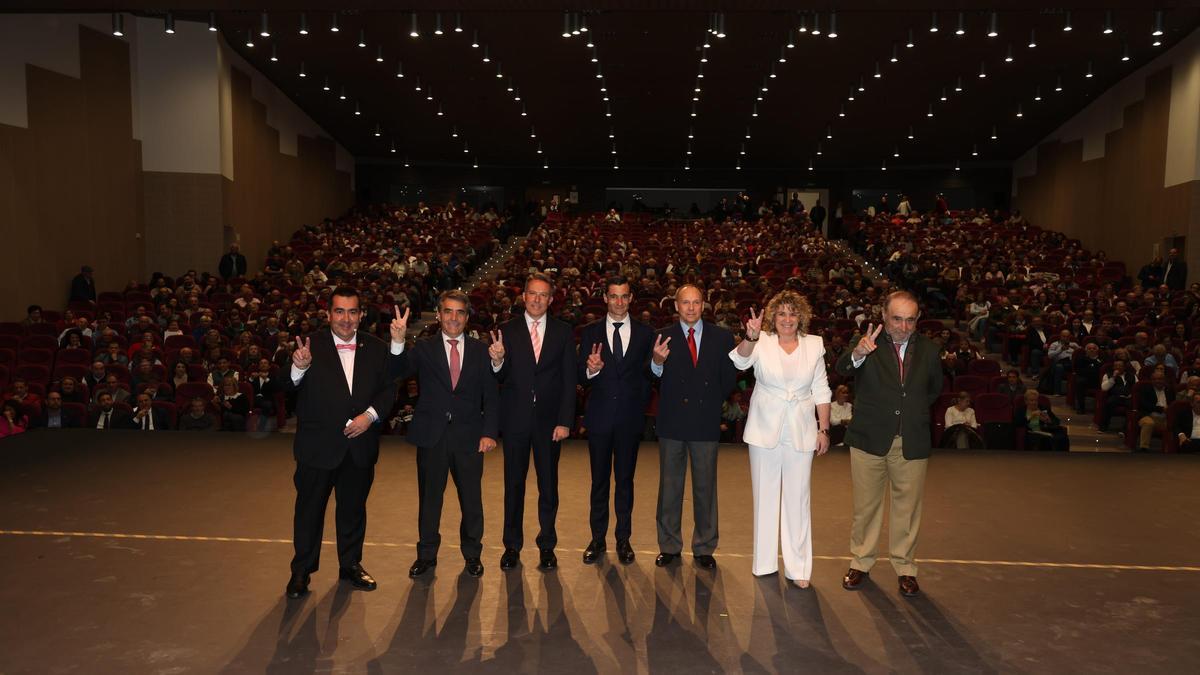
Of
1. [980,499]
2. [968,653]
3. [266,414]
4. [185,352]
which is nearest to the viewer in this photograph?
[968,653]

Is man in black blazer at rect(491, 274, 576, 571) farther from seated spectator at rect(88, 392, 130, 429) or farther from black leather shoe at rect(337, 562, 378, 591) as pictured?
seated spectator at rect(88, 392, 130, 429)

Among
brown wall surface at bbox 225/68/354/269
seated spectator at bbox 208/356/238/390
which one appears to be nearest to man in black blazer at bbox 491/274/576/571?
seated spectator at bbox 208/356/238/390

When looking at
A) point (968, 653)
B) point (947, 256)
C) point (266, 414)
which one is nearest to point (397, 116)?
point (947, 256)

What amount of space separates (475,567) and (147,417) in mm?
5162

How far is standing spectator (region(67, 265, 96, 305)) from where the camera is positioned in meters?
14.1

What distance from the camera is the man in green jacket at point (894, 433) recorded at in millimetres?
4402

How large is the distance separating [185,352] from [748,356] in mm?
7359

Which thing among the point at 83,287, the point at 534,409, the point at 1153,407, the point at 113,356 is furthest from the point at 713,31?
the point at 83,287

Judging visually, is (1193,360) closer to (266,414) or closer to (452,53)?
(266,414)

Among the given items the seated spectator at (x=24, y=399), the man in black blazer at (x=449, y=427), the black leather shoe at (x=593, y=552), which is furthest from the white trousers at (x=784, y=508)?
the seated spectator at (x=24, y=399)

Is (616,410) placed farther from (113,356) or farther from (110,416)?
(113,356)

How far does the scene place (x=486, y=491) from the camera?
5949 mm

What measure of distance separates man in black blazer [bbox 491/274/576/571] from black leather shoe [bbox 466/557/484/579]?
5.1 inches

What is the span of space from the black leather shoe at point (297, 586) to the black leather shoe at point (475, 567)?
0.72 metres
